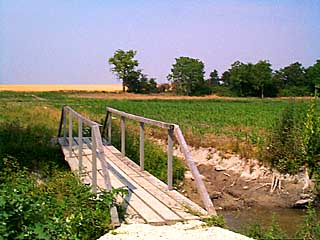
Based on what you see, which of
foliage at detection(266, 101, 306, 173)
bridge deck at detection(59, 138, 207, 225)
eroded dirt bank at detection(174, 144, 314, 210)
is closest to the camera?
bridge deck at detection(59, 138, 207, 225)

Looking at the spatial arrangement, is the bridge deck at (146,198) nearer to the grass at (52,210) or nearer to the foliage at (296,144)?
the grass at (52,210)

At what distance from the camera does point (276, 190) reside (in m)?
14.2

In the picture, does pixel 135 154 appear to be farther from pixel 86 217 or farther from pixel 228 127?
pixel 228 127

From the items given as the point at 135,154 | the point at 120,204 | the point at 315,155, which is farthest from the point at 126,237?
the point at 315,155

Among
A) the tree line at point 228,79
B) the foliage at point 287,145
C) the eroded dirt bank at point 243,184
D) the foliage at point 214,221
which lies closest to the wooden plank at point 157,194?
the foliage at point 214,221

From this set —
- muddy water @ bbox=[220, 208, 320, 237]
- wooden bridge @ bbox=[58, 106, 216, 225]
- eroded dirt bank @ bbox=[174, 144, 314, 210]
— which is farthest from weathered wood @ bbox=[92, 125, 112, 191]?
eroded dirt bank @ bbox=[174, 144, 314, 210]

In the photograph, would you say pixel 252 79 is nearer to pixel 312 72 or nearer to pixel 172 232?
pixel 312 72

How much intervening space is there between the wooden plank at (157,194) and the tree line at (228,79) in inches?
2227

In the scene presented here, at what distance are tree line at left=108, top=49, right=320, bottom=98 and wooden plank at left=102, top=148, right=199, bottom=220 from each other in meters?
56.6

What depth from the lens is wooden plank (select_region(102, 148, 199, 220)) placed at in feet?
20.0

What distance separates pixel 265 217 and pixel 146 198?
19.9 feet

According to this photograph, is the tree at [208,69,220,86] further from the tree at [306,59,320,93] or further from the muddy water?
the muddy water

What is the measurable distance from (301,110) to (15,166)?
440 inches

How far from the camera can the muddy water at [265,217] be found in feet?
36.7
